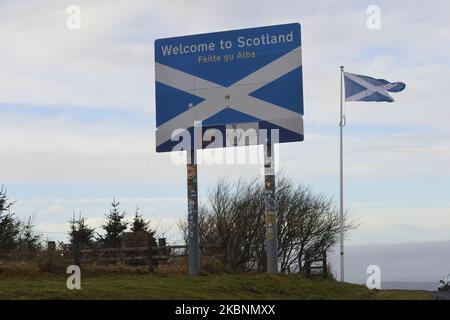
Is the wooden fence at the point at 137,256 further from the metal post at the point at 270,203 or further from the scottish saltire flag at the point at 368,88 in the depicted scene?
the scottish saltire flag at the point at 368,88

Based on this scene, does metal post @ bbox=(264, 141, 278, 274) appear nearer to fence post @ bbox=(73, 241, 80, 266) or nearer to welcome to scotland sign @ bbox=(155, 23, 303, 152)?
welcome to scotland sign @ bbox=(155, 23, 303, 152)

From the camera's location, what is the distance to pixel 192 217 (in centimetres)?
2512

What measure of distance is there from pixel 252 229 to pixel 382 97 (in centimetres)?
1894

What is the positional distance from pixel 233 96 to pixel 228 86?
0.35 metres

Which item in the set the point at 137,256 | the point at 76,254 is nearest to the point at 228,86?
the point at 137,256

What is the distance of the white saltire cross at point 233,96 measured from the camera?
2452 centimetres

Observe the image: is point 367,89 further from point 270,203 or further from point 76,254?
point 76,254

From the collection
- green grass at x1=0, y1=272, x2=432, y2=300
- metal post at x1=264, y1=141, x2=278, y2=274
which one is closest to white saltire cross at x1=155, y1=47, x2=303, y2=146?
metal post at x1=264, y1=141, x2=278, y2=274

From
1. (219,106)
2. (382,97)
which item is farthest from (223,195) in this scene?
(219,106)

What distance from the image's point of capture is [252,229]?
5078 cm

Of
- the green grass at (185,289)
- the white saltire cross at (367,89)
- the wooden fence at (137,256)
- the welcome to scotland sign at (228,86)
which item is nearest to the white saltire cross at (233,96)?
the welcome to scotland sign at (228,86)

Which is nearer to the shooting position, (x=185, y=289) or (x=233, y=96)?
(x=185, y=289)
